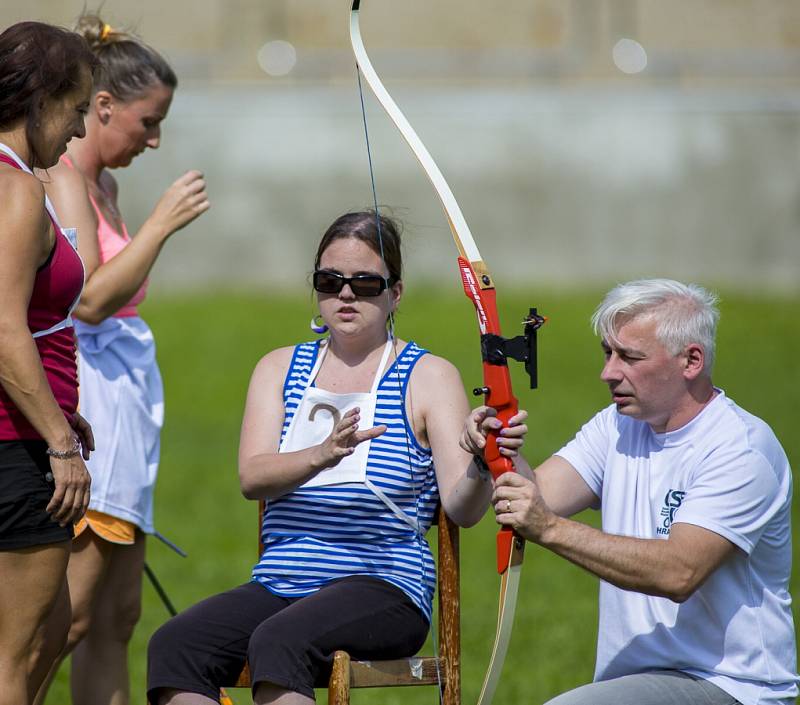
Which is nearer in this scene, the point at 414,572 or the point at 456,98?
the point at 414,572

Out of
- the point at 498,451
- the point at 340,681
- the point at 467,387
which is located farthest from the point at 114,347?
the point at 467,387

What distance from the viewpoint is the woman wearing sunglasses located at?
3.37 metres

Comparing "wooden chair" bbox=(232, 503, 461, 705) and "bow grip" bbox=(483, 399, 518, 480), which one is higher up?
"bow grip" bbox=(483, 399, 518, 480)

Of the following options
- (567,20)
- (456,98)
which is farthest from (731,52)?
(456,98)

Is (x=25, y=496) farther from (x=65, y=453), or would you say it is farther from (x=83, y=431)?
(x=83, y=431)

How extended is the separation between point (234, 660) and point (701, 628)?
1.24m

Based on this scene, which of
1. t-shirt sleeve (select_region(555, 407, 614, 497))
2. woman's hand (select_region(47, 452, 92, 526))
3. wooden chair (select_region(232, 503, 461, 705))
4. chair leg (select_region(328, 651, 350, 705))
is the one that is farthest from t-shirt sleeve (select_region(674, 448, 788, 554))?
woman's hand (select_region(47, 452, 92, 526))

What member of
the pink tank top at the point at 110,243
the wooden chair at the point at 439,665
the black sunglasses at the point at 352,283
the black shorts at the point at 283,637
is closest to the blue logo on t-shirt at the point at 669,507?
the wooden chair at the point at 439,665

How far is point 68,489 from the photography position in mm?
3074

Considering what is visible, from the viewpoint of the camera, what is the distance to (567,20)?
20031mm

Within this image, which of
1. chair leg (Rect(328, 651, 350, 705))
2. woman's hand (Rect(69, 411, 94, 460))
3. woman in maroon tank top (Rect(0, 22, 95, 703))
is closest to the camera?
woman in maroon tank top (Rect(0, 22, 95, 703))

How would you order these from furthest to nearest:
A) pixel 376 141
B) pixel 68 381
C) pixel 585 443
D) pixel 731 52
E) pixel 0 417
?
pixel 731 52
pixel 376 141
pixel 585 443
pixel 68 381
pixel 0 417

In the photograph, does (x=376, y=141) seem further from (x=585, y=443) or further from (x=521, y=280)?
(x=585, y=443)

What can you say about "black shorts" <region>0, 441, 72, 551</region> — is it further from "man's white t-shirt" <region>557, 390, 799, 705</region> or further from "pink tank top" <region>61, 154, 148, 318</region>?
"man's white t-shirt" <region>557, 390, 799, 705</region>
